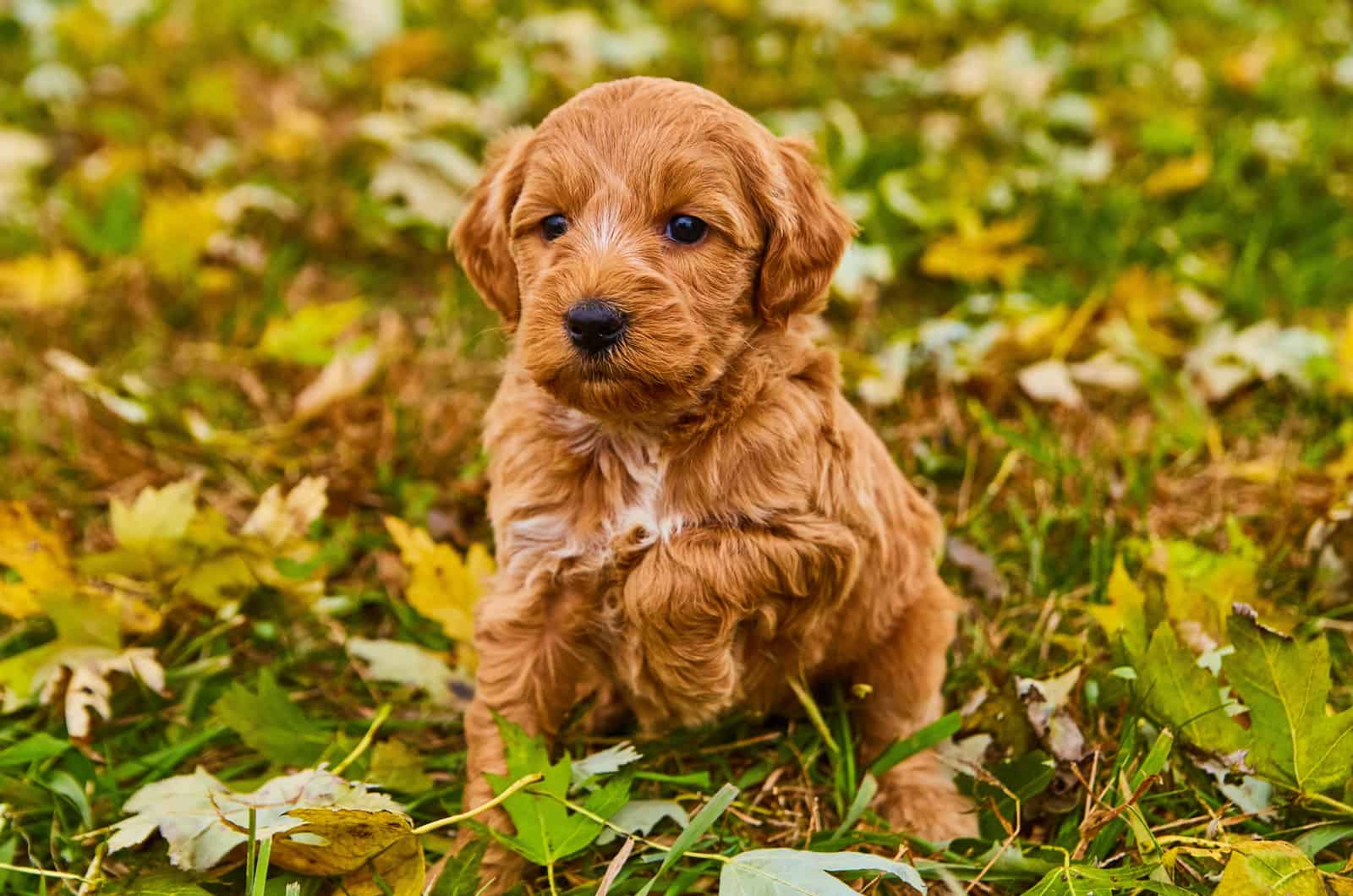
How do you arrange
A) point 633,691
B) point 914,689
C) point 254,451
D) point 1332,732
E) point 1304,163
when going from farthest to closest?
1. point 1304,163
2. point 254,451
3. point 914,689
4. point 633,691
5. point 1332,732

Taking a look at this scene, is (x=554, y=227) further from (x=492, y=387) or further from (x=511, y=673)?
(x=492, y=387)

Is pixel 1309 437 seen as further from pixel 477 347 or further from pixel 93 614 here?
pixel 93 614

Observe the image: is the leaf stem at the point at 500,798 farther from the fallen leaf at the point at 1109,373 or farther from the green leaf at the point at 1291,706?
the fallen leaf at the point at 1109,373

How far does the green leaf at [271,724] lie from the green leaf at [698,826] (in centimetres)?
90

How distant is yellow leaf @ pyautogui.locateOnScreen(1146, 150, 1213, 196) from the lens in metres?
5.02

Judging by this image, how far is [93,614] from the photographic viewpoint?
286cm

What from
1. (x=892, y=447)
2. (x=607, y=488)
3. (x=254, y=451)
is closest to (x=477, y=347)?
(x=254, y=451)

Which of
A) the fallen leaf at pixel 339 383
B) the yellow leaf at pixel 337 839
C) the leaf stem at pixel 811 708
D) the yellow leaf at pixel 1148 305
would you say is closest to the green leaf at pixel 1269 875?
the leaf stem at pixel 811 708

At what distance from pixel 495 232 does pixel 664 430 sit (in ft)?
2.03

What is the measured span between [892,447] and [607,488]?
5.27ft

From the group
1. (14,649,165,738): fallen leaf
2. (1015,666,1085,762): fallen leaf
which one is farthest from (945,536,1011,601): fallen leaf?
(14,649,165,738): fallen leaf

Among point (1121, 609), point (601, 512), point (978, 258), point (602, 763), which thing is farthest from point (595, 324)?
point (978, 258)

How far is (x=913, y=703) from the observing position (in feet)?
8.97

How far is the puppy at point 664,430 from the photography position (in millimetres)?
2248
